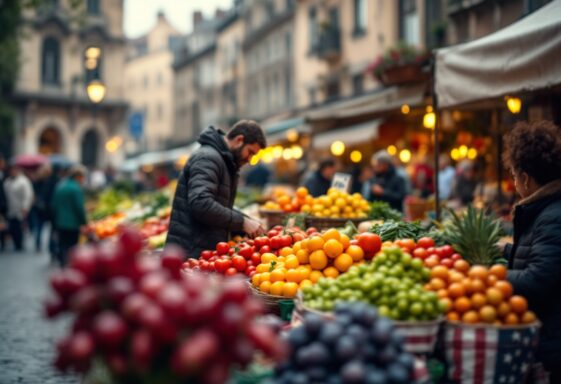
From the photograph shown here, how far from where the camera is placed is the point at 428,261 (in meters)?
3.84

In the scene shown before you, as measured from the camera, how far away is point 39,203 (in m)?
18.7

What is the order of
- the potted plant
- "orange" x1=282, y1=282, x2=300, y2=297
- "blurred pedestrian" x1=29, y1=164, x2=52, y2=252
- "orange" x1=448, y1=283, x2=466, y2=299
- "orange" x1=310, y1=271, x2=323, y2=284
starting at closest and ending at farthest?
"orange" x1=448, y1=283, x2=466, y2=299, "orange" x1=282, y1=282, x2=300, y2=297, "orange" x1=310, y1=271, x2=323, y2=284, the potted plant, "blurred pedestrian" x1=29, y1=164, x2=52, y2=252

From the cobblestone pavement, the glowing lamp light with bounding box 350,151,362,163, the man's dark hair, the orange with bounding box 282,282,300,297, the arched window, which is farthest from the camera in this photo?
the arched window

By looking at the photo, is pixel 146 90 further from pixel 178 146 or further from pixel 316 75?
pixel 316 75

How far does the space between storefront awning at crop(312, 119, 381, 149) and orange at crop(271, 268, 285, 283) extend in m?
10.2

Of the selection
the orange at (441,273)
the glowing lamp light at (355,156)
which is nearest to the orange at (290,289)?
the orange at (441,273)

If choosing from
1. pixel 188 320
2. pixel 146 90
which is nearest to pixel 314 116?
pixel 188 320

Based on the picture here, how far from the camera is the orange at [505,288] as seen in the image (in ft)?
11.3

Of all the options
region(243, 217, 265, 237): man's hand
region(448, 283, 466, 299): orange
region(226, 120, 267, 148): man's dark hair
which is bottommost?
region(448, 283, 466, 299): orange

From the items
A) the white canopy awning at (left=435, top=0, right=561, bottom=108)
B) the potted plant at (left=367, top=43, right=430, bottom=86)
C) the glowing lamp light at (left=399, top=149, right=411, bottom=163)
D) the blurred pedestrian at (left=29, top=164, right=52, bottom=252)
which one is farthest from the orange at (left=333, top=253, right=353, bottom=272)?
the blurred pedestrian at (left=29, top=164, right=52, bottom=252)

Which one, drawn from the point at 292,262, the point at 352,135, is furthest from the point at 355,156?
the point at 292,262

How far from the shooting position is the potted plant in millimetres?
12984

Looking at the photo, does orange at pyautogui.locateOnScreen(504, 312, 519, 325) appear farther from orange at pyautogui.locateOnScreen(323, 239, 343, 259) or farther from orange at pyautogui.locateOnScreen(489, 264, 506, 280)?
orange at pyautogui.locateOnScreen(323, 239, 343, 259)

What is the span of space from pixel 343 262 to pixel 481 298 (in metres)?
1.25
